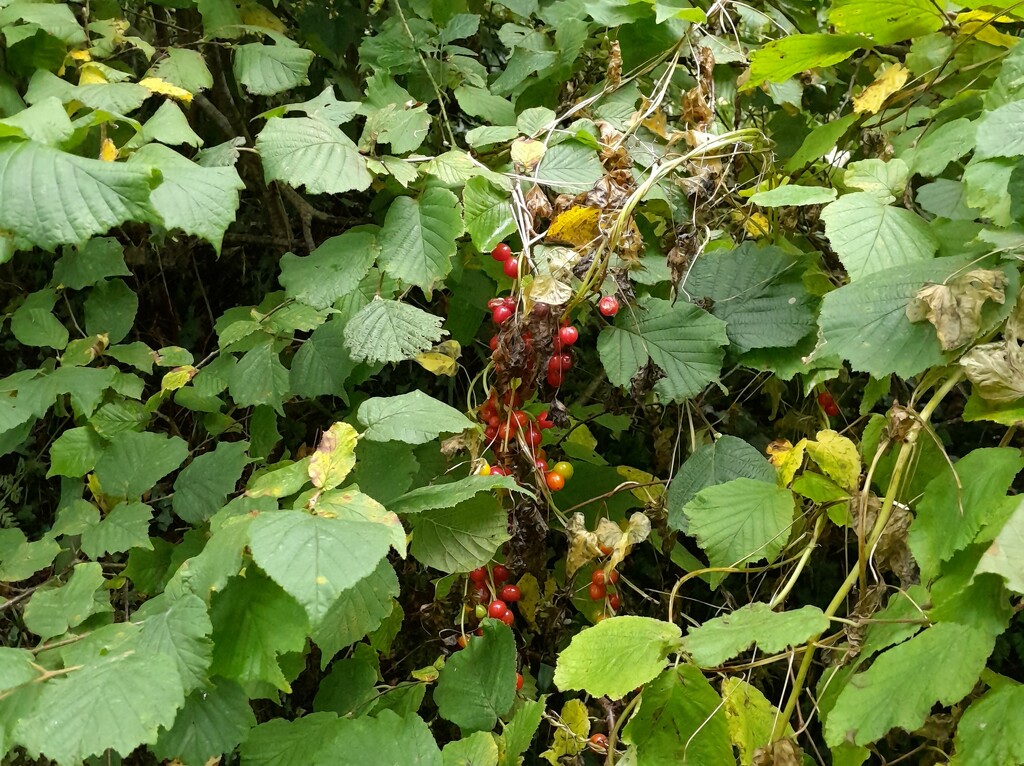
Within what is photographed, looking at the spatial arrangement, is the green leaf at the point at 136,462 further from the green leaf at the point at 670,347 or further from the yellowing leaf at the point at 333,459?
the green leaf at the point at 670,347

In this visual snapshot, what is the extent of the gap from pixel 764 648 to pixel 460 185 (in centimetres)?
68

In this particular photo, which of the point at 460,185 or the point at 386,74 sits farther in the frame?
the point at 386,74

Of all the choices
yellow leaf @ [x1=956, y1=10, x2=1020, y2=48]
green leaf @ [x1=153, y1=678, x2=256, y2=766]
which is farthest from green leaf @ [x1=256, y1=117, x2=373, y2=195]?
yellow leaf @ [x1=956, y1=10, x2=1020, y2=48]

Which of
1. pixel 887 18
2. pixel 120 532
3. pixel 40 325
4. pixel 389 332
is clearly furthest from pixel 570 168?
pixel 40 325

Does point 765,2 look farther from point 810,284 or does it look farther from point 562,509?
point 562,509

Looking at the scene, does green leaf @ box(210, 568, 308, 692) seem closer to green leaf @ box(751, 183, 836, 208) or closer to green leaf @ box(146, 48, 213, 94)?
green leaf @ box(751, 183, 836, 208)

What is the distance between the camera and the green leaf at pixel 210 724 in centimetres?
88

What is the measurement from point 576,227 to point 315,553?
0.49m

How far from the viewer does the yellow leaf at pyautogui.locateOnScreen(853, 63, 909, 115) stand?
1.10 metres

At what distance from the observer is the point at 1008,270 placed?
0.77 metres

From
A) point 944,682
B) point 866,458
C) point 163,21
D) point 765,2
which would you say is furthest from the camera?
point 163,21

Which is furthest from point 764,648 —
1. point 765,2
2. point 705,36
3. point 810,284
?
point 765,2

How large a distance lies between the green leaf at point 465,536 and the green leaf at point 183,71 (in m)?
0.76

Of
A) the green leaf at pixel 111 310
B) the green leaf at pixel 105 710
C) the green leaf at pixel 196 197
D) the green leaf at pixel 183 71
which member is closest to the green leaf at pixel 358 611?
the green leaf at pixel 105 710
